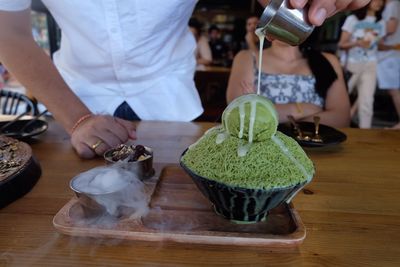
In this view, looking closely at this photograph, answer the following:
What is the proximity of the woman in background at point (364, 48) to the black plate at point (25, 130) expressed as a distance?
3327 mm

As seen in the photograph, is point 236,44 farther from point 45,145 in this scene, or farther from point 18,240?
point 18,240

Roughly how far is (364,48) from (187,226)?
3601mm

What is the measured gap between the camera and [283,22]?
68 centimetres

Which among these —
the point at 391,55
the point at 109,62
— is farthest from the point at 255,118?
the point at 391,55

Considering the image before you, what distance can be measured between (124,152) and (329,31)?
17.6ft

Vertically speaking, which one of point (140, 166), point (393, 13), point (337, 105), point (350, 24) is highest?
point (393, 13)

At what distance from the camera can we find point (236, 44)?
5.88 meters

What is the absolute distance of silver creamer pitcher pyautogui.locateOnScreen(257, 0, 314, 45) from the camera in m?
0.66

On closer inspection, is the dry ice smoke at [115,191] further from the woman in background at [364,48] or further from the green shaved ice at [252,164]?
the woman in background at [364,48]

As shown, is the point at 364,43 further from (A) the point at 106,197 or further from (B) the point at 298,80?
(A) the point at 106,197

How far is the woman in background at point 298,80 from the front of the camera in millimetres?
1686

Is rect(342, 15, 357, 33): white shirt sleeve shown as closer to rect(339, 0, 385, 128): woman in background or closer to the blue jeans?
rect(339, 0, 385, 128): woman in background

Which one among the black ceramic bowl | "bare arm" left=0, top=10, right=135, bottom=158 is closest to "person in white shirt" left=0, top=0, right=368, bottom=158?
"bare arm" left=0, top=10, right=135, bottom=158

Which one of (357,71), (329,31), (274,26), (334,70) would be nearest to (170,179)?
(274,26)
